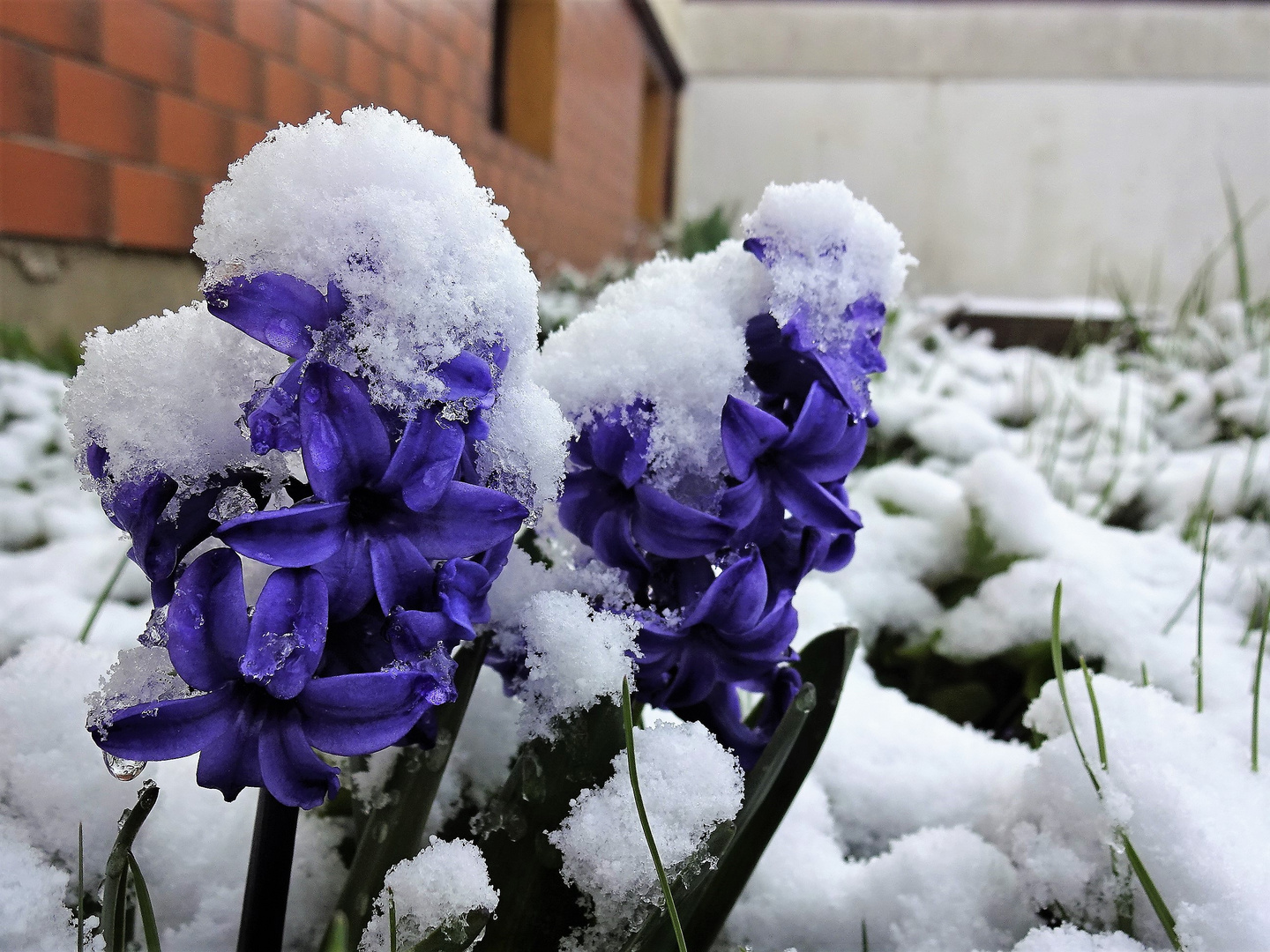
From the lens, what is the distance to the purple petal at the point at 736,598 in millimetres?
398

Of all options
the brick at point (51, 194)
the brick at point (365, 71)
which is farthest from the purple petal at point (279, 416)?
the brick at point (365, 71)

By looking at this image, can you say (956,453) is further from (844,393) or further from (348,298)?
(348,298)

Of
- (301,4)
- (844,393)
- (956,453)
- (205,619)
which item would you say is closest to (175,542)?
(205,619)

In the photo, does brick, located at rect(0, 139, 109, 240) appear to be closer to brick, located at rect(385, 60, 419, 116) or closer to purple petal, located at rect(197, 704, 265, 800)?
brick, located at rect(385, 60, 419, 116)

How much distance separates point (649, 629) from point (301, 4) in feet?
8.33

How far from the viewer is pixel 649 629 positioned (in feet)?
1.37

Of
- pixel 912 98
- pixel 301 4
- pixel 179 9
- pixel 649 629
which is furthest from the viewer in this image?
pixel 912 98

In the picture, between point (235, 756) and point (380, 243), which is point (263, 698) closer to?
point (235, 756)

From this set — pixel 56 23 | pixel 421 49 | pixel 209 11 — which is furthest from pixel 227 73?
pixel 421 49

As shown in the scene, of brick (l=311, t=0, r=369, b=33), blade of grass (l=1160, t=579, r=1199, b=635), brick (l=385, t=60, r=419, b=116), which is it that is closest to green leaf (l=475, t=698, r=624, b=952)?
blade of grass (l=1160, t=579, r=1199, b=635)

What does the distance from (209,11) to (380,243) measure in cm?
215

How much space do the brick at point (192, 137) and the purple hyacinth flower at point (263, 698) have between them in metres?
1.92

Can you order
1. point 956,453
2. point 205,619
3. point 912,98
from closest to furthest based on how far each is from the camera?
point 205,619 → point 956,453 → point 912,98

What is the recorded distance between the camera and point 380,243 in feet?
1.12
